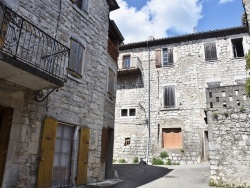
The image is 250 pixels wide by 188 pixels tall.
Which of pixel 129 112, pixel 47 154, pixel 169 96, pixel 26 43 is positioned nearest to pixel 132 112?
pixel 129 112

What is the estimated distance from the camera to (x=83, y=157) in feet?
24.8

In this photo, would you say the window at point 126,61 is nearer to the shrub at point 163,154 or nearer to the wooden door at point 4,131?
the shrub at point 163,154

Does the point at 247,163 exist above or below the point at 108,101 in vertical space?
below

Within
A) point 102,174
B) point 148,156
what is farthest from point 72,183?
point 148,156

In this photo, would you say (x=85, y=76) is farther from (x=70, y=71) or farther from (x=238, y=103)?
(x=238, y=103)

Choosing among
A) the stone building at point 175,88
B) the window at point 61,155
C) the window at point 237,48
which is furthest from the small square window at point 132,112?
the window at point 61,155

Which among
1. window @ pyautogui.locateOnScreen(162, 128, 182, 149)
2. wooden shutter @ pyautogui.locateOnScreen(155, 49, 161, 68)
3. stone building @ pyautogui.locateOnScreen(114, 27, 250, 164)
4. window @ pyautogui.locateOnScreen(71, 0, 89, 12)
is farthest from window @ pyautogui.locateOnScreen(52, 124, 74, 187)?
wooden shutter @ pyautogui.locateOnScreen(155, 49, 161, 68)

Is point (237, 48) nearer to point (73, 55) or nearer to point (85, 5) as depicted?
point (85, 5)

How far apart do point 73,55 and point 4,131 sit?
3417mm

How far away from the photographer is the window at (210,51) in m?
17.3

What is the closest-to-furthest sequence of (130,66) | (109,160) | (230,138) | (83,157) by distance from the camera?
(83,157), (230,138), (109,160), (130,66)

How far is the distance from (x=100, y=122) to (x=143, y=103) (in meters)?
9.69

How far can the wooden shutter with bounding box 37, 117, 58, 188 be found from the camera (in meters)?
5.91

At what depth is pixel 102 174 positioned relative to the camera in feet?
29.3
